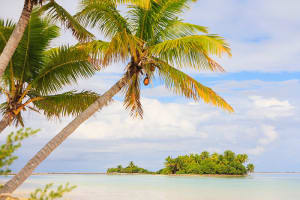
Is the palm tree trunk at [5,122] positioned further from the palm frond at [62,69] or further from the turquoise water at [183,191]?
the turquoise water at [183,191]

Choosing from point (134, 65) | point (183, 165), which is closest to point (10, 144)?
point (134, 65)

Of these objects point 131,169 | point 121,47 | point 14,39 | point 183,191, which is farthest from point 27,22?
point 131,169

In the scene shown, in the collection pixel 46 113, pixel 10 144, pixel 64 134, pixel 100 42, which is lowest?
pixel 10 144

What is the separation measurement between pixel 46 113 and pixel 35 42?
7.19 ft

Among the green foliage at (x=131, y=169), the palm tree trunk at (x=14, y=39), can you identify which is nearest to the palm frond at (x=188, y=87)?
the palm tree trunk at (x=14, y=39)

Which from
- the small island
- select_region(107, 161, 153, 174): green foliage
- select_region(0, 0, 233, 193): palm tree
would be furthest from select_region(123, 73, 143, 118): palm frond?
select_region(107, 161, 153, 174): green foliage

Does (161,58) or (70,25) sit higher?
(70,25)

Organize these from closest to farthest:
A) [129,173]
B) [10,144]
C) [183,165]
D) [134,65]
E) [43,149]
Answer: [10,144], [43,149], [134,65], [183,165], [129,173]

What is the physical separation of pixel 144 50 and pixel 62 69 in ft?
8.66

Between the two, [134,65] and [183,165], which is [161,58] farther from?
[183,165]

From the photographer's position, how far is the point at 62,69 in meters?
9.79

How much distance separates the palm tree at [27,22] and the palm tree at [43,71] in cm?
68

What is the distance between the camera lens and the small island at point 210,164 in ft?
216

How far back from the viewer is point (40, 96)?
976cm
